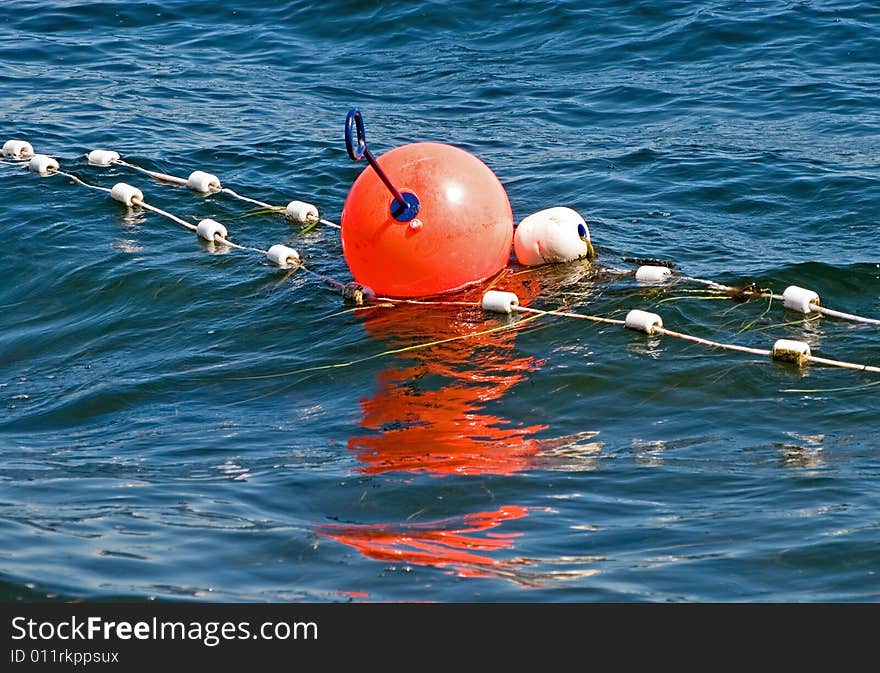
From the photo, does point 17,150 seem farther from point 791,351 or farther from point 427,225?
point 791,351

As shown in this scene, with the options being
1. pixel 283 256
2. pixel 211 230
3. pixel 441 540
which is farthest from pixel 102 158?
pixel 441 540

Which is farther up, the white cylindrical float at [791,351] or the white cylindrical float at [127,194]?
the white cylindrical float at [127,194]

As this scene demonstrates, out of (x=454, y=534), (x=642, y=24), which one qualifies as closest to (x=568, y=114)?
(x=642, y=24)

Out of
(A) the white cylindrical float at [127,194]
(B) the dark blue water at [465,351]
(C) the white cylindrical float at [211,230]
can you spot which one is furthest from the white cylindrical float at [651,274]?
(A) the white cylindrical float at [127,194]

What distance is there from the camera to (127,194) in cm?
1321

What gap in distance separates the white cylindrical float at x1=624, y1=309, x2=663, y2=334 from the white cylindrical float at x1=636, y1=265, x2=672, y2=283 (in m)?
0.86

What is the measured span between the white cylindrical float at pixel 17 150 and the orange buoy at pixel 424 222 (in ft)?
21.4

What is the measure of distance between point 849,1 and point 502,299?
495 inches

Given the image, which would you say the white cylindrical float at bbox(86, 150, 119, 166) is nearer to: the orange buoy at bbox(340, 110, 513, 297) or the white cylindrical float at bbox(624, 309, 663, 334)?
the orange buoy at bbox(340, 110, 513, 297)

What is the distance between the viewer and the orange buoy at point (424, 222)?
9.54 meters

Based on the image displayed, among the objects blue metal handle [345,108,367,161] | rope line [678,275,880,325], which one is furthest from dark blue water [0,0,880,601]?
blue metal handle [345,108,367,161]

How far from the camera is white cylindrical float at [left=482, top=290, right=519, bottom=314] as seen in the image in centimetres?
955

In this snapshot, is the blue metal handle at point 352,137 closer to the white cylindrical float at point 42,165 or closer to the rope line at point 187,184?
the rope line at point 187,184

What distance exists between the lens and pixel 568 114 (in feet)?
53.9
